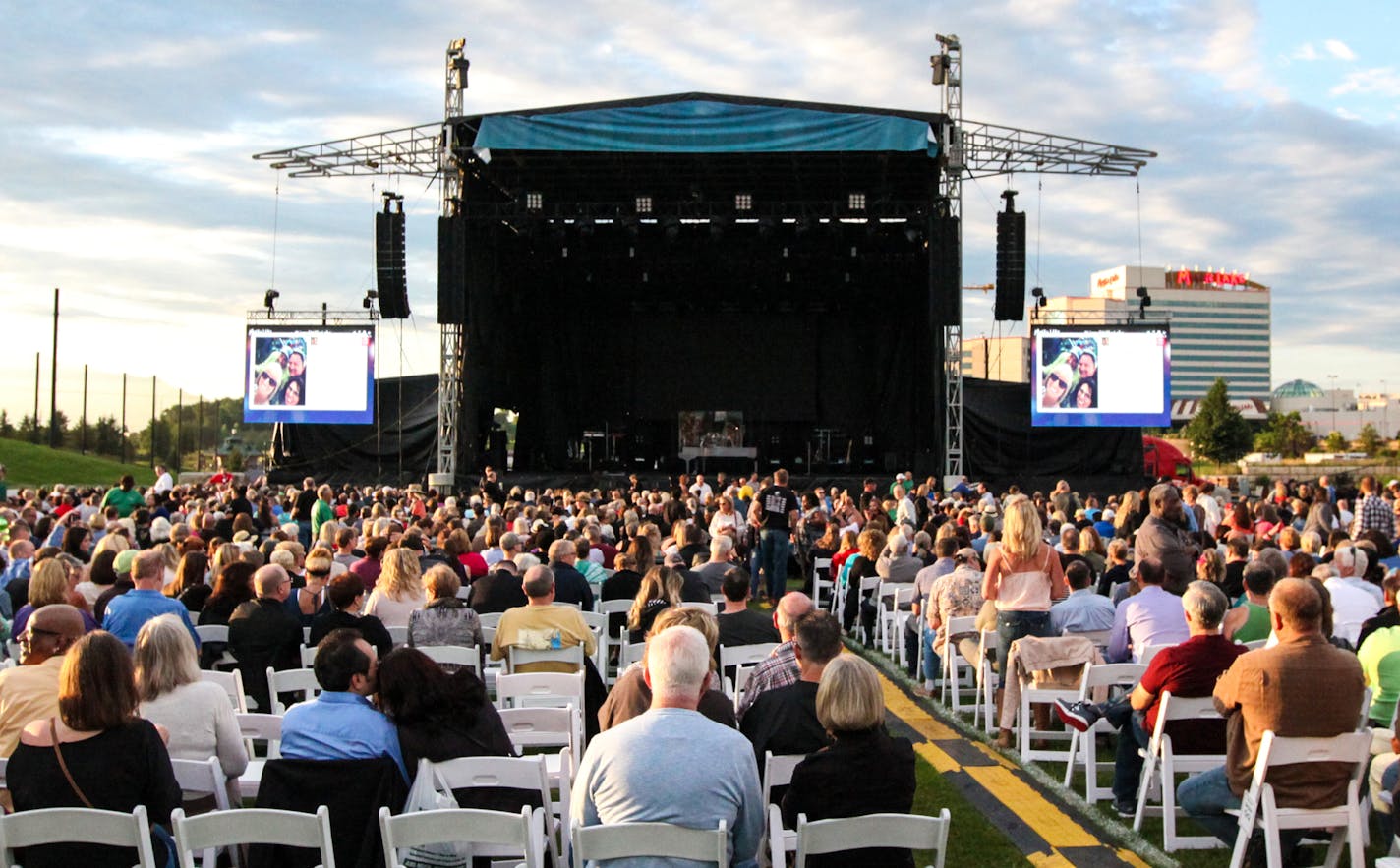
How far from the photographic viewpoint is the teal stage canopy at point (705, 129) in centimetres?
1964

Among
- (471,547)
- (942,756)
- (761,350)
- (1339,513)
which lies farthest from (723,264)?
(942,756)

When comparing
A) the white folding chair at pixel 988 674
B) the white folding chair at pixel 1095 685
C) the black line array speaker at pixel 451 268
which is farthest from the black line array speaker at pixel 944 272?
the white folding chair at pixel 1095 685

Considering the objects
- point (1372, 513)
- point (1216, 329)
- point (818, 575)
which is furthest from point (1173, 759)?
point (1216, 329)

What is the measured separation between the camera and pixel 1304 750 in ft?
14.1

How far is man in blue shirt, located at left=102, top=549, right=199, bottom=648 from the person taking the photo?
6.11 metres

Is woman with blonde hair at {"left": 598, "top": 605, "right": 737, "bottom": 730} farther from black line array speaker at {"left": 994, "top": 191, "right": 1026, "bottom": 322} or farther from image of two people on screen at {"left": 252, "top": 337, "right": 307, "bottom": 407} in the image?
image of two people on screen at {"left": 252, "top": 337, "right": 307, "bottom": 407}

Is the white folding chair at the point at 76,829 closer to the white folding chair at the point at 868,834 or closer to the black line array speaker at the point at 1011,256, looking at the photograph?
the white folding chair at the point at 868,834

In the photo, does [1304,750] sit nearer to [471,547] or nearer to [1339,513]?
[471,547]

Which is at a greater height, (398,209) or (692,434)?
(398,209)

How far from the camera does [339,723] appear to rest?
389 cm

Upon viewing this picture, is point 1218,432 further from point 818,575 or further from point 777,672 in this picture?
point 777,672

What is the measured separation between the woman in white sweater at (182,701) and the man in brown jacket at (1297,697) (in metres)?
3.65

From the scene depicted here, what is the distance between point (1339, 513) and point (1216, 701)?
1148cm

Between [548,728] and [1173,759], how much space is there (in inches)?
103
